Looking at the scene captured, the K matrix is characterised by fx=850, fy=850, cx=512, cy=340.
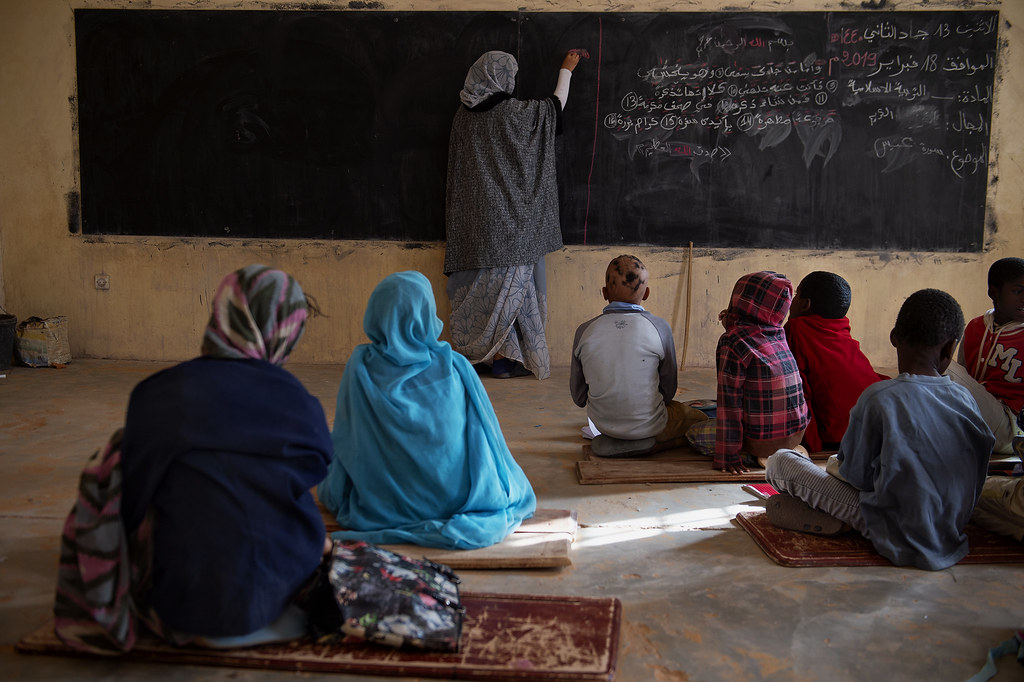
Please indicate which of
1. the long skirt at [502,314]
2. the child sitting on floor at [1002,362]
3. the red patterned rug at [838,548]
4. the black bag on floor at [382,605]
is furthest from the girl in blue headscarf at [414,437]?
the long skirt at [502,314]

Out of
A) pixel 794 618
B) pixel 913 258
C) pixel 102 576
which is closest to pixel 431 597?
pixel 102 576

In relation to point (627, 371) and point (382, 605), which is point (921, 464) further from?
point (382, 605)

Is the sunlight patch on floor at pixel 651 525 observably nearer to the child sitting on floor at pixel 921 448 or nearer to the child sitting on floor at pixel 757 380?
the child sitting on floor at pixel 757 380

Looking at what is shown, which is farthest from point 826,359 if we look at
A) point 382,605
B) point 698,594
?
point 382,605

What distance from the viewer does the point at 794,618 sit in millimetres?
2342

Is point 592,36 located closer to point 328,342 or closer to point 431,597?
point 328,342

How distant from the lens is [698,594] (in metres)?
2.49

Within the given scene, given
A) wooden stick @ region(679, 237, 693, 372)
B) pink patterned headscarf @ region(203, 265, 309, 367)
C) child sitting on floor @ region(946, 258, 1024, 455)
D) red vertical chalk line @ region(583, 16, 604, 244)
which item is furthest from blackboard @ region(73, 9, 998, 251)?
pink patterned headscarf @ region(203, 265, 309, 367)

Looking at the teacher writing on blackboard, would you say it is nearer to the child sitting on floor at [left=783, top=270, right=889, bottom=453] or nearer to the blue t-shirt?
the child sitting on floor at [left=783, top=270, right=889, bottom=453]

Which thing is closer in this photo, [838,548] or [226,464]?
[226,464]

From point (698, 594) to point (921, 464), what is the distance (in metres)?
0.82

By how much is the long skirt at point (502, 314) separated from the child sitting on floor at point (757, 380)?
2335 millimetres

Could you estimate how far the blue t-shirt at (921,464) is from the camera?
8.63 feet

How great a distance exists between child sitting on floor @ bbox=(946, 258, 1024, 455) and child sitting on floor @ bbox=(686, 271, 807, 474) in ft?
2.20
